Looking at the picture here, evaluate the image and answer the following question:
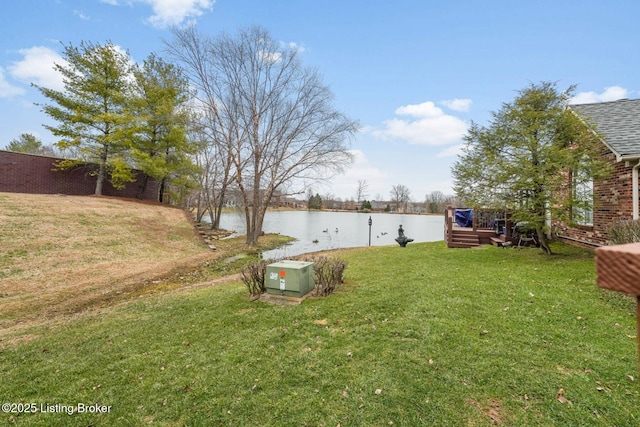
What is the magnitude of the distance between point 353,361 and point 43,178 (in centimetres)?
2108

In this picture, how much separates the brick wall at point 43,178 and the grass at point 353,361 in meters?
15.8

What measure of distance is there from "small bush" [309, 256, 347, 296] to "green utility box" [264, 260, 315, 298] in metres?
0.27

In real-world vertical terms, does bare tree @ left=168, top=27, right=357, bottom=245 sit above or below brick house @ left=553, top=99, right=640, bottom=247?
above

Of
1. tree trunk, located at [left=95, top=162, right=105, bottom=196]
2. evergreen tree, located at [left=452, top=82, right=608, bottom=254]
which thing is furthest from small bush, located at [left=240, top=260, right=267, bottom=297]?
tree trunk, located at [left=95, top=162, right=105, bottom=196]

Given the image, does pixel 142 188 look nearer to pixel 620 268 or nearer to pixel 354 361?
pixel 354 361

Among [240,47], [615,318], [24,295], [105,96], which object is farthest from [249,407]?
[105,96]

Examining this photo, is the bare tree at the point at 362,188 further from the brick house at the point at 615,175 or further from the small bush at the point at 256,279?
the small bush at the point at 256,279

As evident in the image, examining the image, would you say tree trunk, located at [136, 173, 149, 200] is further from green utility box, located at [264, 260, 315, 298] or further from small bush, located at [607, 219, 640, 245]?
small bush, located at [607, 219, 640, 245]

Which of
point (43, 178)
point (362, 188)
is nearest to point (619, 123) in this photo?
point (43, 178)

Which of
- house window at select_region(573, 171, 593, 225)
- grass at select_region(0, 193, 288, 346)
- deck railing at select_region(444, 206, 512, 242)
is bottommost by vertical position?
grass at select_region(0, 193, 288, 346)

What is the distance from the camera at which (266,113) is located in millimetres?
15352

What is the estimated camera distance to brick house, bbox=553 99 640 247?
7195mm

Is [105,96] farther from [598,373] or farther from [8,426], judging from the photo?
[598,373]

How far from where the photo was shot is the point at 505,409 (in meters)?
2.48
